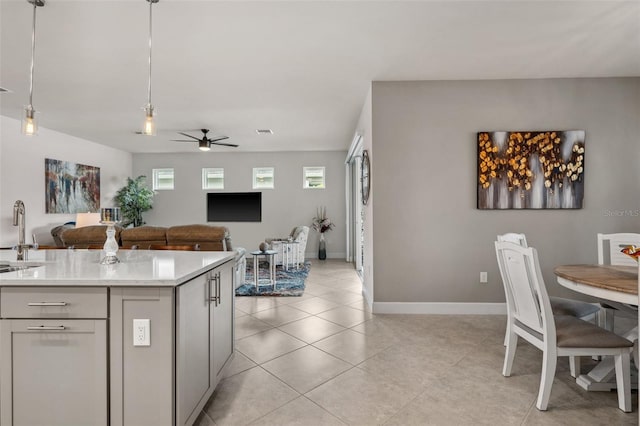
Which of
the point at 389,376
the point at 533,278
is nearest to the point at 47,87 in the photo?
the point at 389,376

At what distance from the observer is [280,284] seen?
16.5 ft

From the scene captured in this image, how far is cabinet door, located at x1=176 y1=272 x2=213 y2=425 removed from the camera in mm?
1490

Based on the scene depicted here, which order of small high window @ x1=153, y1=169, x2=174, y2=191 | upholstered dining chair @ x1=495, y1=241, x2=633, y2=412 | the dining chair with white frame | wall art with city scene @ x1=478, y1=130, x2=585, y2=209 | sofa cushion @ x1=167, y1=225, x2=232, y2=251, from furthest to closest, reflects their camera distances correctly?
1. small high window @ x1=153, y1=169, x2=174, y2=191
2. sofa cushion @ x1=167, y1=225, x2=232, y2=251
3. wall art with city scene @ x1=478, y1=130, x2=585, y2=209
4. the dining chair with white frame
5. upholstered dining chair @ x1=495, y1=241, x2=633, y2=412

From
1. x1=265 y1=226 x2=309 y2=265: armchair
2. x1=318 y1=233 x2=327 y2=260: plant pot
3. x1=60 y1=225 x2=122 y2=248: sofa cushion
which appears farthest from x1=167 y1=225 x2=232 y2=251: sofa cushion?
x1=318 y1=233 x2=327 y2=260: plant pot

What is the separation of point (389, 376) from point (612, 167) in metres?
3.50

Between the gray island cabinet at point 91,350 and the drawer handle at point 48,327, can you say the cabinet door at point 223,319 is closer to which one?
the gray island cabinet at point 91,350

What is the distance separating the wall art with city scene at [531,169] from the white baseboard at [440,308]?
1.16 metres

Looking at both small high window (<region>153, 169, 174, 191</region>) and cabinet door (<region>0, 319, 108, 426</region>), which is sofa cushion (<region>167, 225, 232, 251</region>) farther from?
small high window (<region>153, 169, 174, 191</region>)

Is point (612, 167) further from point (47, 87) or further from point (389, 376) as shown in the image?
point (47, 87)

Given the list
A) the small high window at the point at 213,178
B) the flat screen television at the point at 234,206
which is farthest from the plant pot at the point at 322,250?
the small high window at the point at 213,178

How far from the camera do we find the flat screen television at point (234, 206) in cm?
794

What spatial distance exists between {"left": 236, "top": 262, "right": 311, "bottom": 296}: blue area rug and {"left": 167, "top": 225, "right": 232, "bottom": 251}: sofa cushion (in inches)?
37.7

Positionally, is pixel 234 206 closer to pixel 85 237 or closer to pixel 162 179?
pixel 162 179

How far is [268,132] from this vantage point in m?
6.01
